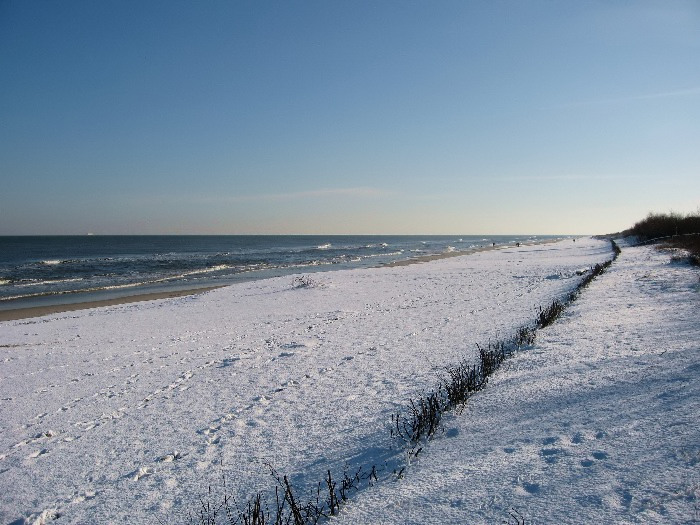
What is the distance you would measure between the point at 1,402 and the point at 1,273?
38.7m

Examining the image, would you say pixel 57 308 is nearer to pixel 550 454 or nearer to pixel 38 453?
pixel 38 453

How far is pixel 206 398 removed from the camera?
6238 mm

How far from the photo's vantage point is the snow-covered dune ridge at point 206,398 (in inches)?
156

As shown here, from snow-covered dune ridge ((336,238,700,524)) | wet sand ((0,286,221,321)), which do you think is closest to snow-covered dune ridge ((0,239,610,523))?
snow-covered dune ridge ((336,238,700,524))

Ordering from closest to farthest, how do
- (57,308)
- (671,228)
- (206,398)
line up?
(206,398) → (57,308) → (671,228)

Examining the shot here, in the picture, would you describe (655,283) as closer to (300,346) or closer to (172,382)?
(300,346)

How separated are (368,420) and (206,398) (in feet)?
8.98

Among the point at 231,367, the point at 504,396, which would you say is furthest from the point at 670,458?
the point at 231,367

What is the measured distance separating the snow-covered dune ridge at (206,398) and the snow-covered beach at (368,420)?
0.03 m

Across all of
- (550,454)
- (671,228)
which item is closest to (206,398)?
(550,454)

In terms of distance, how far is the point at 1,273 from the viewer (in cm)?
3628

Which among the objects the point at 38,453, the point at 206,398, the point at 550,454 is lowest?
the point at 38,453

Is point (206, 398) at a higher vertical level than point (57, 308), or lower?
higher

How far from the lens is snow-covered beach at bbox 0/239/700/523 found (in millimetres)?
3076
